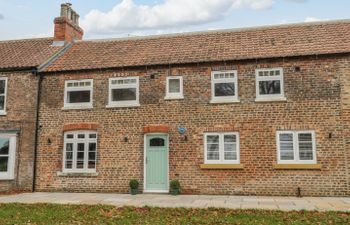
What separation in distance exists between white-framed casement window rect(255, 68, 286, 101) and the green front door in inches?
172

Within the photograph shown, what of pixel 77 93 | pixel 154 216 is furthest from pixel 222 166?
pixel 77 93

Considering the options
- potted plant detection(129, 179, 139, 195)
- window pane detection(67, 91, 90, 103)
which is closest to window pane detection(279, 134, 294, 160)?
potted plant detection(129, 179, 139, 195)

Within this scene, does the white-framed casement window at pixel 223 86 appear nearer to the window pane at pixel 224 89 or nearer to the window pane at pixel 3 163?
the window pane at pixel 224 89

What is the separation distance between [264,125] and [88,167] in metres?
7.72

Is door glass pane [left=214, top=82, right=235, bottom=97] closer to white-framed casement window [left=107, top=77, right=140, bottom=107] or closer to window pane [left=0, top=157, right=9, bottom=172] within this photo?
white-framed casement window [left=107, top=77, right=140, bottom=107]

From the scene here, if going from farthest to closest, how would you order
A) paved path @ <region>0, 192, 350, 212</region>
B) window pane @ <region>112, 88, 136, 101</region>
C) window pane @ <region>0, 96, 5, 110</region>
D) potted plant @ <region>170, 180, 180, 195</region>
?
window pane @ <region>0, 96, 5, 110</region> → window pane @ <region>112, 88, 136, 101</region> → potted plant @ <region>170, 180, 180, 195</region> → paved path @ <region>0, 192, 350, 212</region>

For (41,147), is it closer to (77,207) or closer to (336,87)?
(77,207)

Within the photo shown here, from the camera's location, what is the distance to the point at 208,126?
45.6 ft

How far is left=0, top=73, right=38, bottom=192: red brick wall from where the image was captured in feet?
49.5

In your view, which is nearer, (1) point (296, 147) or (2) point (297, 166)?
(2) point (297, 166)

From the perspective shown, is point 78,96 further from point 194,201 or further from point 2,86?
point 194,201

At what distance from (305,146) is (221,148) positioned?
3238mm

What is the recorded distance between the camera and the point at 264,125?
13461 millimetres

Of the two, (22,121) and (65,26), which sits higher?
(65,26)
